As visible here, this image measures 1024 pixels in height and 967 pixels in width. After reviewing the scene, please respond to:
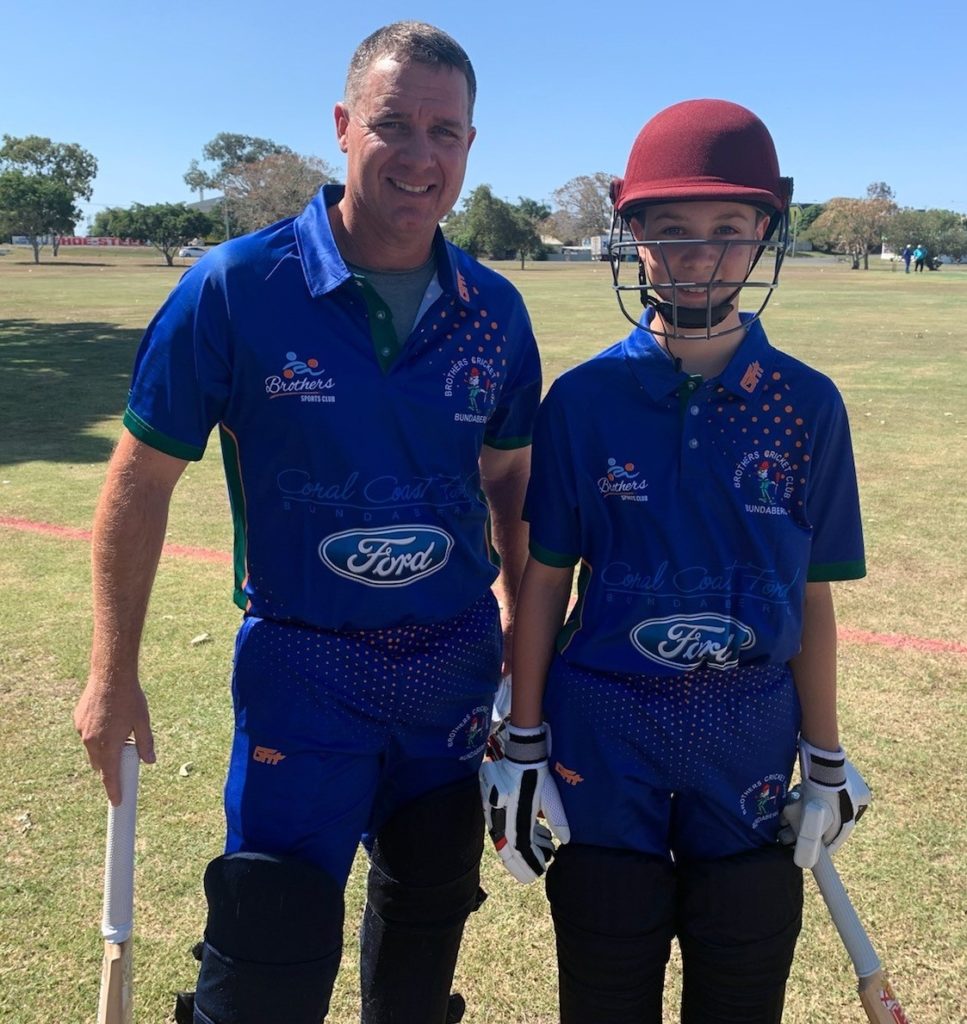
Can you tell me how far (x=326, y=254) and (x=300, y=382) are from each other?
0.99ft

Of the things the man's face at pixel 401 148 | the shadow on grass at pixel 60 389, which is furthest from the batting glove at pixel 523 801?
the shadow on grass at pixel 60 389

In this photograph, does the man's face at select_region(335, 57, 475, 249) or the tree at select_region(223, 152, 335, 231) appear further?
the tree at select_region(223, 152, 335, 231)

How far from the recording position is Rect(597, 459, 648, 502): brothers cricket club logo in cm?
208

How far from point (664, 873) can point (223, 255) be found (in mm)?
1625

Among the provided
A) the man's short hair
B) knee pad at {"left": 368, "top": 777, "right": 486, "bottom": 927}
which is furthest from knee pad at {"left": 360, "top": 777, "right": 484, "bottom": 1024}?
the man's short hair

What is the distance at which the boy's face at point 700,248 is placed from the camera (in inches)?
80.3

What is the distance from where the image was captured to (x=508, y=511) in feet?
8.65

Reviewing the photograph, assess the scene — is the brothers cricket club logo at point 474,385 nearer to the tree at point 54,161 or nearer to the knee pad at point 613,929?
the knee pad at point 613,929

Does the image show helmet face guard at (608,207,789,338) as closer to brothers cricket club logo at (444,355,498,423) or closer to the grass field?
brothers cricket club logo at (444,355,498,423)

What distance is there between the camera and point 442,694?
222cm

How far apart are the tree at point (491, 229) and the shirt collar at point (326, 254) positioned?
223ft

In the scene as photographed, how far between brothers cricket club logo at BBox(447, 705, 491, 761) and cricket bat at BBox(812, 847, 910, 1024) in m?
0.80

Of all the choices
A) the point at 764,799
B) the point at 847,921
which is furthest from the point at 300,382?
the point at 847,921

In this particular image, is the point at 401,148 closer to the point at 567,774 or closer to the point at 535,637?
the point at 535,637
